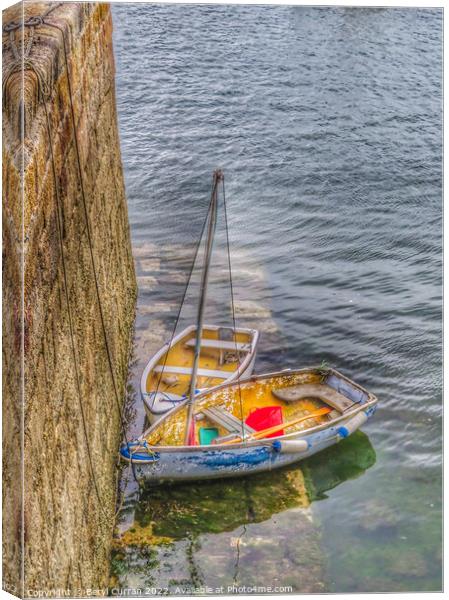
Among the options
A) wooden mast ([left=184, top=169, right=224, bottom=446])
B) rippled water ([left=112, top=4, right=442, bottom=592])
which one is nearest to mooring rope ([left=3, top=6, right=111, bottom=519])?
rippled water ([left=112, top=4, right=442, bottom=592])

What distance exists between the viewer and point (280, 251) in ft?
40.2

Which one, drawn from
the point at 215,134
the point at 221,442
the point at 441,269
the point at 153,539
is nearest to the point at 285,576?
the point at 153,539

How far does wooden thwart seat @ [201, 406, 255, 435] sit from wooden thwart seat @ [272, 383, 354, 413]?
952 mm

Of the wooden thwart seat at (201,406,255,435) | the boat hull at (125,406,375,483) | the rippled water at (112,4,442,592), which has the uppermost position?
the rippled water at (112,4,442,592)

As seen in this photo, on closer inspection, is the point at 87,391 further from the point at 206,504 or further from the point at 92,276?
the point at 206,504

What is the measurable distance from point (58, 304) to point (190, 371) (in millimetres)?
4981

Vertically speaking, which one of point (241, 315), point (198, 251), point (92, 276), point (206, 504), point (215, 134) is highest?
point (215, 134)

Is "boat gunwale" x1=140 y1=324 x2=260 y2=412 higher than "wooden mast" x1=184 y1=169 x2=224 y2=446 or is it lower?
lower

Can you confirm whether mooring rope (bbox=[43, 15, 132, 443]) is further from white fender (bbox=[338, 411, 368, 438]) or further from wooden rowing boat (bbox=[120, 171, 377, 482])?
white fender (bbox=[338, 411, 368, 438])

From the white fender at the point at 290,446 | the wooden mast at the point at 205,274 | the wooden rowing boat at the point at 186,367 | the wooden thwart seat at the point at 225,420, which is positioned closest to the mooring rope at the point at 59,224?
the wooden mast at the point at 205,274

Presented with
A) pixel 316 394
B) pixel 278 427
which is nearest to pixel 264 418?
pixel 278 427

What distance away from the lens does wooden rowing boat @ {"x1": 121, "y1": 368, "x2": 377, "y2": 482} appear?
11.7m

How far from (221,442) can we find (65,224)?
4613 mm

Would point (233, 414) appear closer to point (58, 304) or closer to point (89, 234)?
point (89, 234)
